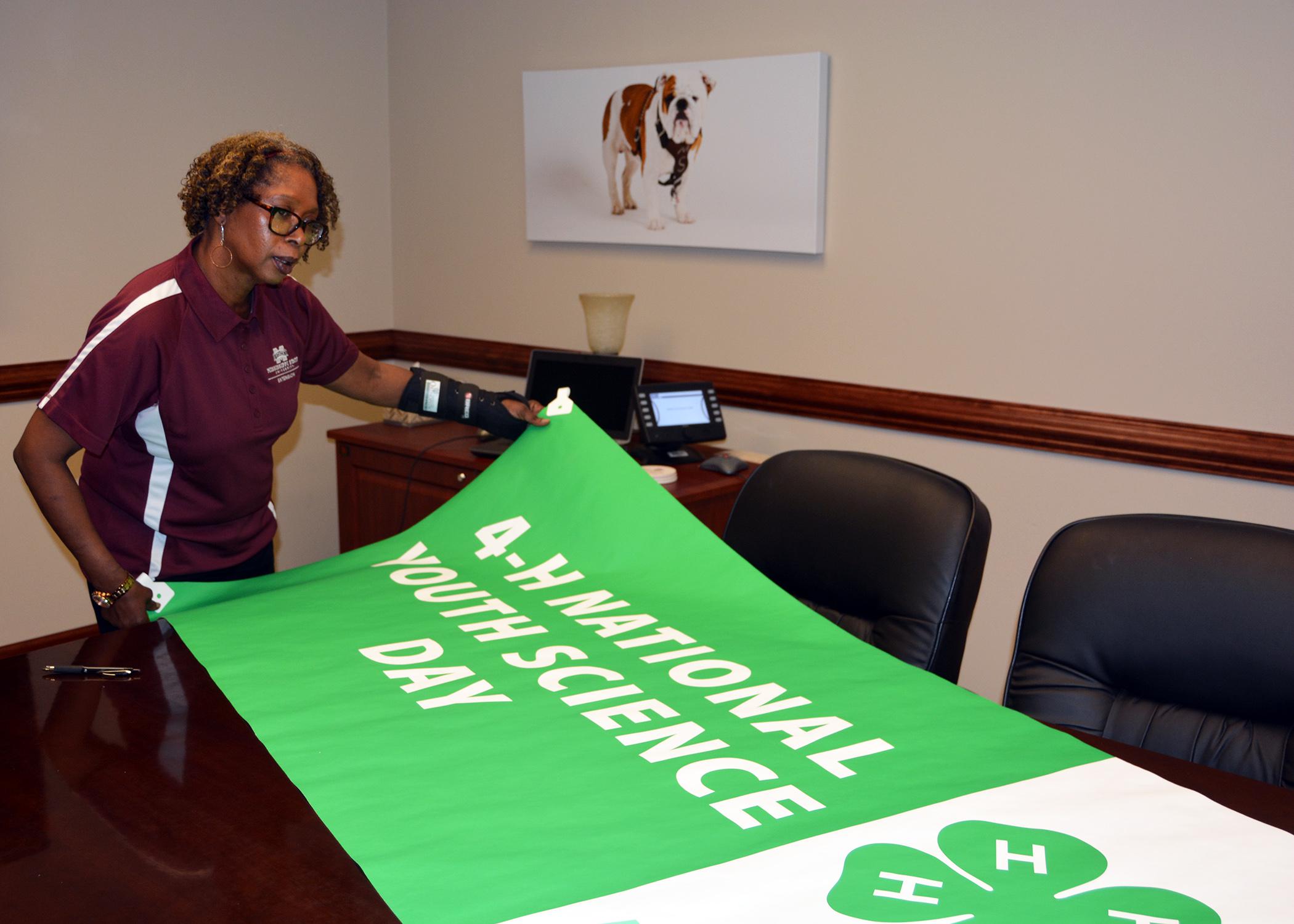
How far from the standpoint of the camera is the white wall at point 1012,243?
255cm

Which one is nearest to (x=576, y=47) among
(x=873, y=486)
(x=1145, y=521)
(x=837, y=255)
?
(x=837, y=255)

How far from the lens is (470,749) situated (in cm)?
134

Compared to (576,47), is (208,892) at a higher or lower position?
lower

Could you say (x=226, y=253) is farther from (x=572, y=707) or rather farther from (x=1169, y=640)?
(x=1169, y=640)

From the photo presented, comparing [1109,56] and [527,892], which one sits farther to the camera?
[1109,56]

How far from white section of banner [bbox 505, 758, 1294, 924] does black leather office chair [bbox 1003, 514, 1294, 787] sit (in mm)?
323

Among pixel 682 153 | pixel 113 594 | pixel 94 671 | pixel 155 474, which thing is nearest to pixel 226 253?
pixel 155 474

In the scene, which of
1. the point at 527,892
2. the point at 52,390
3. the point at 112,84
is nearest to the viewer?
the point at 527,892

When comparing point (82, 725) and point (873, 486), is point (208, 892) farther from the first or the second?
point (873, 486)

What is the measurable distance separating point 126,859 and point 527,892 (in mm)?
406

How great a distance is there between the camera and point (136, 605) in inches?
73.6

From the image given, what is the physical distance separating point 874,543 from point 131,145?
276 centimetres

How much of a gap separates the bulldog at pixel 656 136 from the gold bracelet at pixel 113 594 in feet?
6.65

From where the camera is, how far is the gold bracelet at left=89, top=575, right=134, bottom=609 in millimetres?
1870
